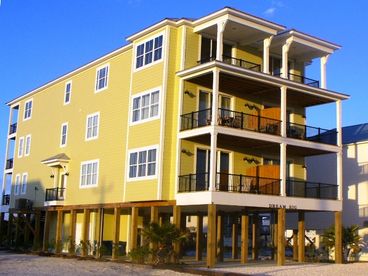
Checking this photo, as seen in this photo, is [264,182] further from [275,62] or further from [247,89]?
[275,62]

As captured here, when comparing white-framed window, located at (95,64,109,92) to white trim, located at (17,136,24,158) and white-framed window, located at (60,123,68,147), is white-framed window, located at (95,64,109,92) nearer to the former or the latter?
white-framed window, located at (60,123,68,147)

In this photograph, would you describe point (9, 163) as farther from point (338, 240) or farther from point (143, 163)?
point (338, 240)

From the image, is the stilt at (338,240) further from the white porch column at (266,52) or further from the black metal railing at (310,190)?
the white porch column at (266,52)

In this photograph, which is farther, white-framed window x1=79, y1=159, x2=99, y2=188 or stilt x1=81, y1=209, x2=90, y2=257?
white-framed window x1=79, y1=159, x2=99, y2=188

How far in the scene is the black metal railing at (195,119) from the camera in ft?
97.5

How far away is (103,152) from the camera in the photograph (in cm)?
3525

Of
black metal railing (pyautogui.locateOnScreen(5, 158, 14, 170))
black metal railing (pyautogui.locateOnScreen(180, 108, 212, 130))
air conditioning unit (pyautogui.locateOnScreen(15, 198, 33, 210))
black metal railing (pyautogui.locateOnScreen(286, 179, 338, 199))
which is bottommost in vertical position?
air conditioning unit (pyautogui.locateOnScreen(15, 198, 33, 210))

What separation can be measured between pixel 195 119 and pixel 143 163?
3683 millimetres

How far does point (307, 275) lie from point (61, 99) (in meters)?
24.0

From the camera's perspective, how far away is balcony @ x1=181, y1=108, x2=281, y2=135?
96.6 feet

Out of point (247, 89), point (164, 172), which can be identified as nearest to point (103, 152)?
point (164, 172)

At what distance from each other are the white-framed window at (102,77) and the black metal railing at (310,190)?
502 inches

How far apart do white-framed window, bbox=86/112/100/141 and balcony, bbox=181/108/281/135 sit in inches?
338

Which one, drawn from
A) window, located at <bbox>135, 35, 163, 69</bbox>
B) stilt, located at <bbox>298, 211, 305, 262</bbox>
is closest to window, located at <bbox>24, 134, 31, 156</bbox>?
window, located at <bbox>135, 35, 163, 69</bbox>
